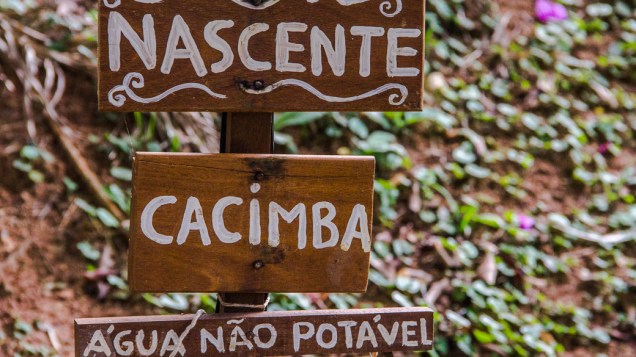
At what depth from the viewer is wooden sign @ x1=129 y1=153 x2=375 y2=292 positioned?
1523 millimetres

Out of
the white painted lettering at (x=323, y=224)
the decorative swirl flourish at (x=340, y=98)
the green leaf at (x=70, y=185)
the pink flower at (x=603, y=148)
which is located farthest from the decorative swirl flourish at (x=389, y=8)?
the pink flower at (x=603, y=148)

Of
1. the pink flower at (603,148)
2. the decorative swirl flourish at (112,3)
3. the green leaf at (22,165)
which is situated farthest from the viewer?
the pink flower at (603,148)

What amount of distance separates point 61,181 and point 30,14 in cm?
83

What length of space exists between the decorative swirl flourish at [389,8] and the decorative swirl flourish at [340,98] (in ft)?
0.48

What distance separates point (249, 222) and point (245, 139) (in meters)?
0.18

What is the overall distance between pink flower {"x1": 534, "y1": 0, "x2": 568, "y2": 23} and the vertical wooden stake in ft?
10.4

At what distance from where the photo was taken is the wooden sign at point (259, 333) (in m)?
1.48

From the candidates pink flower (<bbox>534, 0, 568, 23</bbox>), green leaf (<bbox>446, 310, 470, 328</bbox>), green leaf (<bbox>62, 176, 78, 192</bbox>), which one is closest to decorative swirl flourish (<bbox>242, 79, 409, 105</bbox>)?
green leaf (<bbox>446, 310, 470, 328</bbox>)

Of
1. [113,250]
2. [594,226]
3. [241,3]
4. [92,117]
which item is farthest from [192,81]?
[594,226]

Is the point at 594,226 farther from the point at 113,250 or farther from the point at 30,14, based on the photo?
the point at 30,14

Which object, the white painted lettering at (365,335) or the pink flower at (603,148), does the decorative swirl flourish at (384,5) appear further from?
the pink flower at (603,148)

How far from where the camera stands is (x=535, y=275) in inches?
126

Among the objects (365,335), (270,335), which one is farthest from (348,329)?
(270,335)

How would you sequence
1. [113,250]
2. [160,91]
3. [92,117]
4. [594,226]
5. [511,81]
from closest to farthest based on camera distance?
[160,91] < [113,250] < [92,117] < [594,226] < [511,81]
